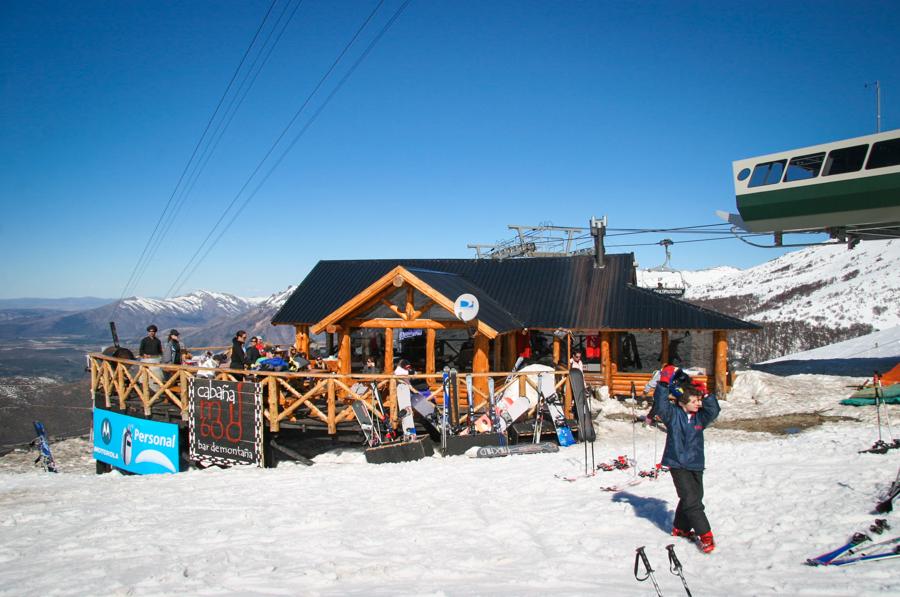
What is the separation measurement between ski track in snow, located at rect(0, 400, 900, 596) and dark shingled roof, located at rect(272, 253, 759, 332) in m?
6.92

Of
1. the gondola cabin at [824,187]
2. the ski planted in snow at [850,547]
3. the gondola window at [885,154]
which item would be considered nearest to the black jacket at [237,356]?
the ski planted in snow at [850,547]

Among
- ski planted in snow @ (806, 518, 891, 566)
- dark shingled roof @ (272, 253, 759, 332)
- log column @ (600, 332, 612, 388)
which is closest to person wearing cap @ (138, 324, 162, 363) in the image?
dark shingled roof @ (272, 253, 759, 332)

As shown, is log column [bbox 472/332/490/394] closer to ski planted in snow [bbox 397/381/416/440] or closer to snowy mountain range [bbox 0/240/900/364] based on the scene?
ski planted in snow [bbox 397/381/416/440]

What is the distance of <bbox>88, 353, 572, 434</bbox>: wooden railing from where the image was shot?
40.0 feet

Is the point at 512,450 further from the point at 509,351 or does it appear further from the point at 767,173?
the point at 767,173

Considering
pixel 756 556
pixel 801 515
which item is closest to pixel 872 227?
pixel 801 515

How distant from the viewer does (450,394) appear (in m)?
12.1

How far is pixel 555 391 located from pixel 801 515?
21.7 ft

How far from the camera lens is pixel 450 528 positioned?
6879 millimetres

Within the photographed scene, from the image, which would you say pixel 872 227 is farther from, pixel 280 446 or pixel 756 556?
pixel 280 446

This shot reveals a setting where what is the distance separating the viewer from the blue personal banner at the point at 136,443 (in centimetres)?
1322

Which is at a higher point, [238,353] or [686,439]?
[238,353]

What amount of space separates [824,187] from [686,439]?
15705 millimetres

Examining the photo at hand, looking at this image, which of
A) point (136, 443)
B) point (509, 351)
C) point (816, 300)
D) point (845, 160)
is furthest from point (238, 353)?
point (816, 300)
